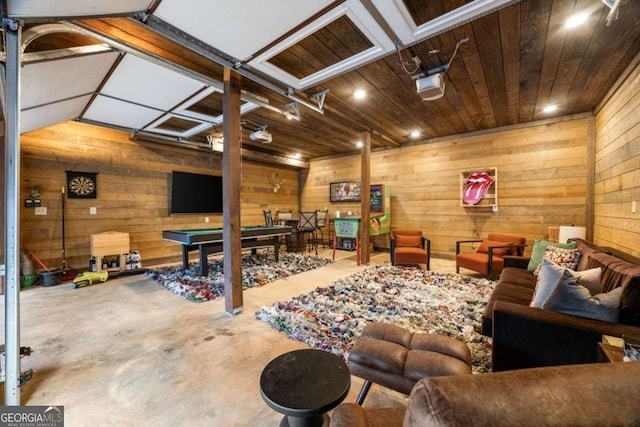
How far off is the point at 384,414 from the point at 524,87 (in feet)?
14.1

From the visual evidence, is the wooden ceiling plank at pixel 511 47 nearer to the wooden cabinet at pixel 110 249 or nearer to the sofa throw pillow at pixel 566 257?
the sofa throw pillow at pixel 566 257

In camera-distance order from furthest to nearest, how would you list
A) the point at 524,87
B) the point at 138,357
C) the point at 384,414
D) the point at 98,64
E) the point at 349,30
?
the point at 524,87, the point at 98,64, the point at 349,30, the point at 138,357, the point at 384,414

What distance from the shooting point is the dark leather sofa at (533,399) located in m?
0.42

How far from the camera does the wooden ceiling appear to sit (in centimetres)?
209

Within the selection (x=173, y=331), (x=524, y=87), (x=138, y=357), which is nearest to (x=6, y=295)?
(x=138, y=357)

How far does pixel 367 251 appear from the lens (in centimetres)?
525

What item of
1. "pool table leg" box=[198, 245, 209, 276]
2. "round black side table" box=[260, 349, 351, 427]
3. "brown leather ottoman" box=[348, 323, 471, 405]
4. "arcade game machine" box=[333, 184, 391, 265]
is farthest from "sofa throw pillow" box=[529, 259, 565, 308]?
"arcade game machine" box=[333, 184, 391, 265]

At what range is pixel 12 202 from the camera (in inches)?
58.1

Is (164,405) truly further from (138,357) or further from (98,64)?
(98,64)

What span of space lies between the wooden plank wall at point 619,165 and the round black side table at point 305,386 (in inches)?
135

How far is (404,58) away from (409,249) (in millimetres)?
3240

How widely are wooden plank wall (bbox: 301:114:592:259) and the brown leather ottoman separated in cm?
474

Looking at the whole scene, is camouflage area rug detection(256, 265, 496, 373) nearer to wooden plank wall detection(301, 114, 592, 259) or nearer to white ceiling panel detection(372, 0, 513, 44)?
wooden plank wall detection(301, 114, 592, 259)

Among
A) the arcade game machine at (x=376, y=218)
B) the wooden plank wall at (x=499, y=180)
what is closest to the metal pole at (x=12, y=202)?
the arcade game machine at (x=376, y=218)
